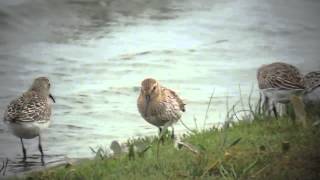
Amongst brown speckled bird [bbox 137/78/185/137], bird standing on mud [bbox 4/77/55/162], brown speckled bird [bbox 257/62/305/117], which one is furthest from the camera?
brown speckled bird [bbox 257/62/305/117]

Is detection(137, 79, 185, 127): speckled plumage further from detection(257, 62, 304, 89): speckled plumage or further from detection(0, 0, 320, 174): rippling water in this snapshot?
detection(257, 62, 304, 89): speckled plumage

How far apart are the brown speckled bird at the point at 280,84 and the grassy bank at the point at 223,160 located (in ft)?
2.76

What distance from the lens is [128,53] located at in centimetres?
1339

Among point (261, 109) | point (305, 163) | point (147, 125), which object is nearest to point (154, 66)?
point (147, 125)

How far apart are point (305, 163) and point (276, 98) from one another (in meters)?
2.21

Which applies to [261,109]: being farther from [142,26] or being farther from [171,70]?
[142,26]

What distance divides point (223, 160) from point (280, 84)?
2.24 m

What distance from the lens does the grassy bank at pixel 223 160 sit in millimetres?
7582

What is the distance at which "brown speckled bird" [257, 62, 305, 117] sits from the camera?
9719 millimetres

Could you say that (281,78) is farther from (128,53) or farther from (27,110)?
(128,53)

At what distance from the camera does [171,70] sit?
12.8 m

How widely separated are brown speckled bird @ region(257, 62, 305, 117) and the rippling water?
33.5 inches

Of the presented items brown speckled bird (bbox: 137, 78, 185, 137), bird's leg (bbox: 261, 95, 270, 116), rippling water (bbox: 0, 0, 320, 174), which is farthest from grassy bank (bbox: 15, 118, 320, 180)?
rippling water (bbox: 0, 0, 320, 174)

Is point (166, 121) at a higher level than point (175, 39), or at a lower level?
lower
